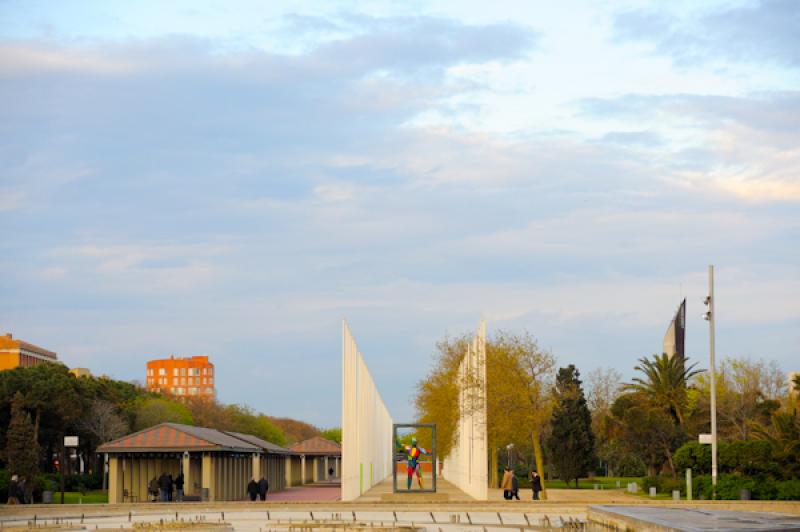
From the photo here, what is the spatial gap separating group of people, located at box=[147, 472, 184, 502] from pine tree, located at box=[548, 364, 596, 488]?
84.0 ft

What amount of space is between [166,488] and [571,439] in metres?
29.6

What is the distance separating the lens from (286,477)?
8069cm

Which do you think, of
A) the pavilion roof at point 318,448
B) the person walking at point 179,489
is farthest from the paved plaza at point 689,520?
the pavilion roof at point 318,448

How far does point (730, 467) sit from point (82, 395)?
45471 millimetres

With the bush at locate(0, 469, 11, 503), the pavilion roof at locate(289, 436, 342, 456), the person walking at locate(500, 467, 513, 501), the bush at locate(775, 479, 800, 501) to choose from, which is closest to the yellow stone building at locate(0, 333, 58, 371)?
the pavilion roof at locate(289, 436, 342, 456)

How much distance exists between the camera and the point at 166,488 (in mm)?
45156

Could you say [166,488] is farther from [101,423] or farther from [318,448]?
[318,448]

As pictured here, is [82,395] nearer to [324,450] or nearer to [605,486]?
[324,450]

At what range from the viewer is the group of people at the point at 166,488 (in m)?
45.2

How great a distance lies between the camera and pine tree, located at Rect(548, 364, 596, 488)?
6681 centimetres

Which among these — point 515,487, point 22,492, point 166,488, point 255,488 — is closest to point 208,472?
point 255,488

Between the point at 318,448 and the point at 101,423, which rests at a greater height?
the point at 101,423

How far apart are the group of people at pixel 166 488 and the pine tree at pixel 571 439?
84.0 feet

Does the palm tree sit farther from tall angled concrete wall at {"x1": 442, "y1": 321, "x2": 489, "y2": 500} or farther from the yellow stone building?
the yellow stone building
